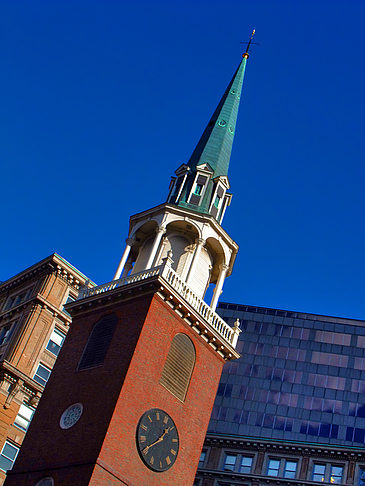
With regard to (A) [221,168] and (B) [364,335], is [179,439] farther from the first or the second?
(B) [364,335]

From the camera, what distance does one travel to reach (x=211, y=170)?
47.3m

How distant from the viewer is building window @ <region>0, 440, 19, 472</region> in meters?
48.4

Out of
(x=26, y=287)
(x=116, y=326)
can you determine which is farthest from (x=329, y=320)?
(x=116, y=326)

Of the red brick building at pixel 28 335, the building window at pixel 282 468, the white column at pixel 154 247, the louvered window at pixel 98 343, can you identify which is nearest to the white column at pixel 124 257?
the white column at pixel 154 247

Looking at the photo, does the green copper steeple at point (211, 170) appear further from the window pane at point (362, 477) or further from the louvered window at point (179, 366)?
the window pane at point (362, 477)

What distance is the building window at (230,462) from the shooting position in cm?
6982

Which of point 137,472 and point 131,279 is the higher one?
point 131,279

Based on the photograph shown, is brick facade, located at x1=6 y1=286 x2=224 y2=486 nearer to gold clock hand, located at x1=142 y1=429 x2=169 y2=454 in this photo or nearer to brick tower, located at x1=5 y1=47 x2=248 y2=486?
brick tower, located at x1=5 y1=47 x2=248 y2=486

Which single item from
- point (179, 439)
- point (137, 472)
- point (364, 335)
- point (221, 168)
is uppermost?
point (364, 335)

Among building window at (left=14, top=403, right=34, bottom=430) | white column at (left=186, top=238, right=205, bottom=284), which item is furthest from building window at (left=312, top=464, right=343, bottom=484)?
white column at (left=186, top=238, right=205, bottom=284)

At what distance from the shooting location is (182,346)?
1515 inches

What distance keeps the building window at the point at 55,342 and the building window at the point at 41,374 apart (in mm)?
1462

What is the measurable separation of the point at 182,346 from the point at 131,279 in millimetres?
4422

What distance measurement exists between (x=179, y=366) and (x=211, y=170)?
47.5 ft
